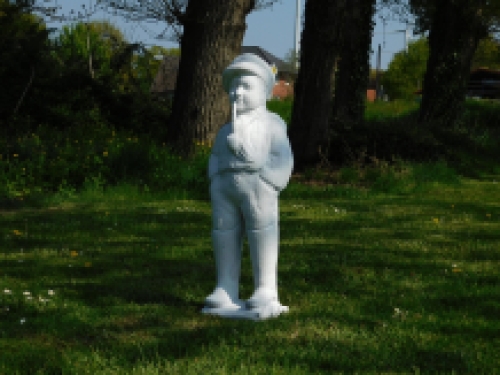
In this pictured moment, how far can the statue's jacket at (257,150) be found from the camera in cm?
444

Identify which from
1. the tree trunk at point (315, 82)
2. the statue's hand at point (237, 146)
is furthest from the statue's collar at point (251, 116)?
the tree trunk at point (315, 82)

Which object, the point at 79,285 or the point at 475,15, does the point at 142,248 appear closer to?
the point at 79,285

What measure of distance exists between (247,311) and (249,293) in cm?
68

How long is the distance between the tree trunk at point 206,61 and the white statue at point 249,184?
695 centimetres

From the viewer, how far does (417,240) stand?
724cm

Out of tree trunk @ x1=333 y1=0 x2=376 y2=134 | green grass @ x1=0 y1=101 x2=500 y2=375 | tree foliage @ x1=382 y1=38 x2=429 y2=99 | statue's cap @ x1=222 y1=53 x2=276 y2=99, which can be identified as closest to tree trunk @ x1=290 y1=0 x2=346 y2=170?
green grass @ x1=0 y1=101 x2=500 y2=375

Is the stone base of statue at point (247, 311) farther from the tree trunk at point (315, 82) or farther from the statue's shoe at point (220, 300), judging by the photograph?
the tree trunk at point (315, 82)

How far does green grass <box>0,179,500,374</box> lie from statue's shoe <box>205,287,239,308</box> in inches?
4.7

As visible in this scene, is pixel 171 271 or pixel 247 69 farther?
pixel 171 271

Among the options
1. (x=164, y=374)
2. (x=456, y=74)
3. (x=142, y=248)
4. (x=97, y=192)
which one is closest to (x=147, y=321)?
(x=164, y=374)

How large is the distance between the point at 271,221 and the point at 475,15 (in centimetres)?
1339

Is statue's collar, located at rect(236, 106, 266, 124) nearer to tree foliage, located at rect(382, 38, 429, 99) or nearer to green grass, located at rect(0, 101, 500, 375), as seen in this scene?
green grass, located at rect(0, 101, 500, 375)

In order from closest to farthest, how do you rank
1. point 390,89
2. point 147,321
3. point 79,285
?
point 147,321
point 79,285
point 390,89

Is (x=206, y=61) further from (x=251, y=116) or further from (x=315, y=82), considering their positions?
(x=251, y=116)
